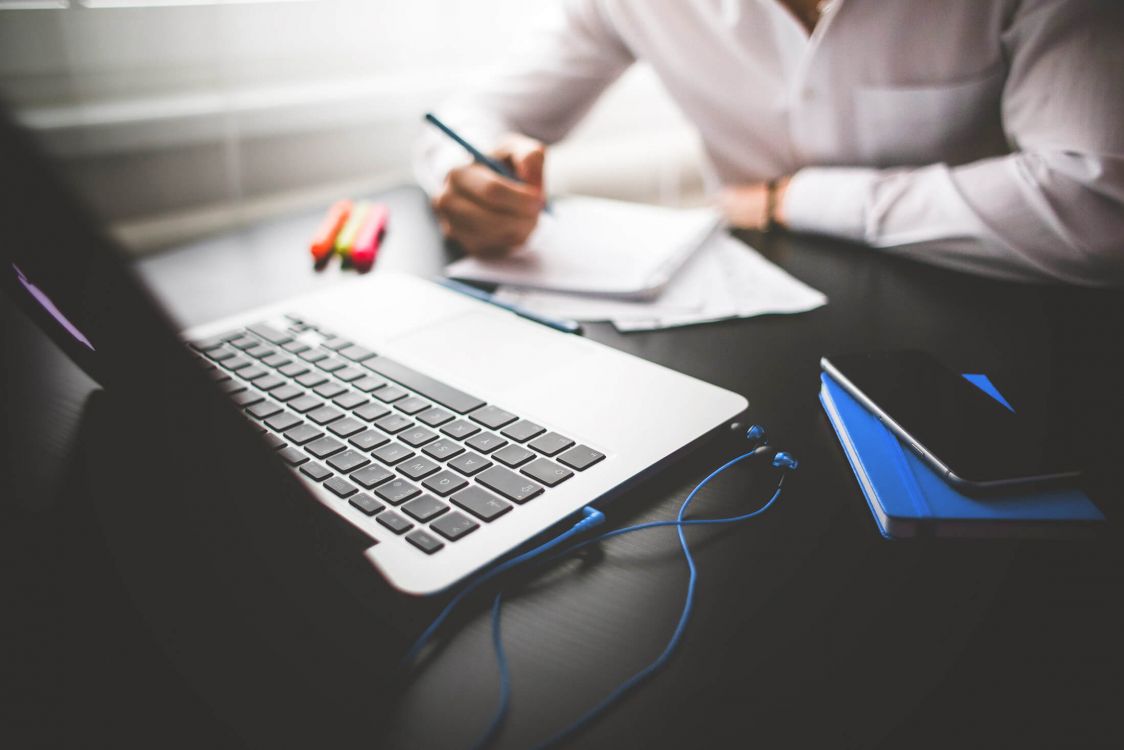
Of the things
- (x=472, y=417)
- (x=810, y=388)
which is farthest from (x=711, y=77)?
(x=472, y=417)

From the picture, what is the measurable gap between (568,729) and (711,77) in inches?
40.3

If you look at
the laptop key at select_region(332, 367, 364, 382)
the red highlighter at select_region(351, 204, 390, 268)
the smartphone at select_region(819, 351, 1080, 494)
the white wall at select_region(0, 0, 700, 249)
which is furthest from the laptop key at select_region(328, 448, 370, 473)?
the white wall at select_region(0, 0, 700, 249)

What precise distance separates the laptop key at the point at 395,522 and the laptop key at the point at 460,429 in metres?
0.08

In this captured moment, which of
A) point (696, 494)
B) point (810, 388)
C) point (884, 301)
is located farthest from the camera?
point (884, 301)

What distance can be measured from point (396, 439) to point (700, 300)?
354 millimetres

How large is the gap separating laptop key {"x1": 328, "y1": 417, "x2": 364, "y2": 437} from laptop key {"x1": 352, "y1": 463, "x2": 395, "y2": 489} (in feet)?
0.16

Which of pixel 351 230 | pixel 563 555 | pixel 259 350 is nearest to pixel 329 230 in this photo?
pixel 351 230

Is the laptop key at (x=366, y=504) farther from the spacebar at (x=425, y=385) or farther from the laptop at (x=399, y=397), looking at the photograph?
the spacebar at (x=425, y=385)

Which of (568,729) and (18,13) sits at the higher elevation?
(18,13)

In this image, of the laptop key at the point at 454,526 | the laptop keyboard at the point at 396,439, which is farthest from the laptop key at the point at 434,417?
the laptop key at the point at 454,526

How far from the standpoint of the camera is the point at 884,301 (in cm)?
70

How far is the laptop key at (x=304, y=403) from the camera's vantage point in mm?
496

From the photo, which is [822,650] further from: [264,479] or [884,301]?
[884,301]

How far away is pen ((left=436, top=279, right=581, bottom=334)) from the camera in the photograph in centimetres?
64
